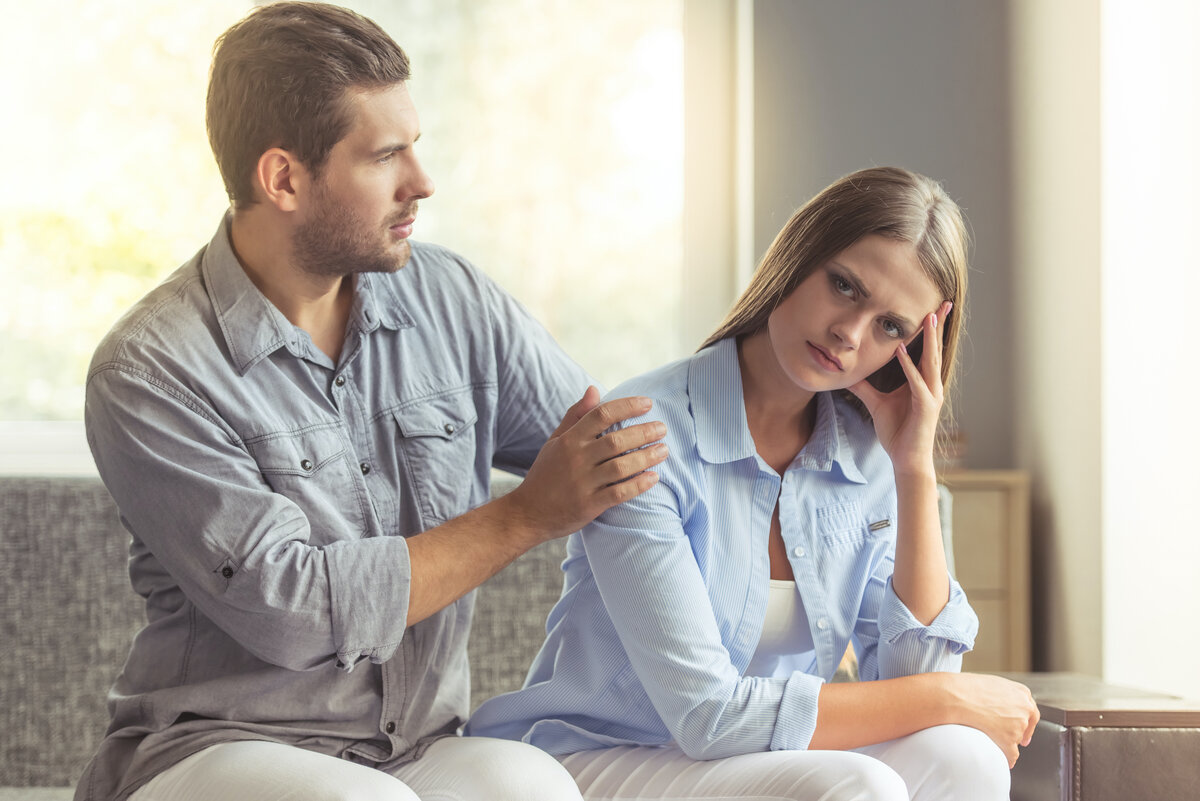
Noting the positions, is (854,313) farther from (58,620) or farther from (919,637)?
(58,620)

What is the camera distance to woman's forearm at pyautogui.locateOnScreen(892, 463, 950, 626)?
1423mm

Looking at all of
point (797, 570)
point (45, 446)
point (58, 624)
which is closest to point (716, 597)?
point (797, 570)

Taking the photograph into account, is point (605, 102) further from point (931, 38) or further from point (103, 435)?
point (103, 435)

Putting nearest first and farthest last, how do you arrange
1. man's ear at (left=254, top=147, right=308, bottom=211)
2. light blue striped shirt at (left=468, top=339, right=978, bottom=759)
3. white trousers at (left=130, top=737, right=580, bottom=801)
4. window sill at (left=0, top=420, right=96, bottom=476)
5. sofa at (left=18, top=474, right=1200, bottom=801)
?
1. white trousers at (left=130, top=737, right=580, bottom=801)
2. light blue striped shirt at (left=468, top=339, right=978, bottom=759)
3. man's ear at (left=254, top=147, right=308, bottom=211)
4. sofa at (left=18, top=474, right=1200, bottom=801)
5. window sill at (left=0, top=420, right=96, bottom=476)

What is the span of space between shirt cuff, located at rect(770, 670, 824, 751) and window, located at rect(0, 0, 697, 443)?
209cm

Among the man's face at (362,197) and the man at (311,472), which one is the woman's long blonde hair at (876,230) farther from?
the man's face at (362,197)

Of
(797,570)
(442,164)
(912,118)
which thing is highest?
(912,118)

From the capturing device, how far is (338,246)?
4.59ft

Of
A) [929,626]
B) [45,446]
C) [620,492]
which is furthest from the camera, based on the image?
[45,446]

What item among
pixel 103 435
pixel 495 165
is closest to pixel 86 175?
pixel 495 165

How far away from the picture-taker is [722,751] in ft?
4.26

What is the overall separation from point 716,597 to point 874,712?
22 cm

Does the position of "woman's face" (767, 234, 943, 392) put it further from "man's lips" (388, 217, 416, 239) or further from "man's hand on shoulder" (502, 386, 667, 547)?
"man's lips" (388, 217, 416, 239)

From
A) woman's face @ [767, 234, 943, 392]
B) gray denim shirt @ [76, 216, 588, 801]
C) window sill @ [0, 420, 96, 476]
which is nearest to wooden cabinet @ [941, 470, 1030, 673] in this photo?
woman's face @ [767, 234, 943, 392]
